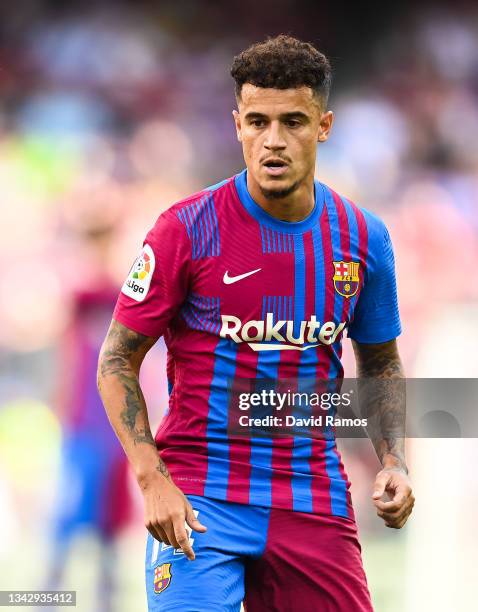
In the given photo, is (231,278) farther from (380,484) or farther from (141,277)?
(380,484)

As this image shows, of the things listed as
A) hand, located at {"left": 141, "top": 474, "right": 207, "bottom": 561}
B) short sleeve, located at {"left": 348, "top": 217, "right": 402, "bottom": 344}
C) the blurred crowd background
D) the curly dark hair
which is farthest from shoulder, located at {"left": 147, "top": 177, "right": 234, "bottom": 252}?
the blurred crowd background

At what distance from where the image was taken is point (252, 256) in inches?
A: 124

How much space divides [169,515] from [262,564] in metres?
0.36

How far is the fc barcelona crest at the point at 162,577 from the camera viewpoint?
289 centimetres

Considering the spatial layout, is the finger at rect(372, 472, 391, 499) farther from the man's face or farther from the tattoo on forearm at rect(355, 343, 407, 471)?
the man's face

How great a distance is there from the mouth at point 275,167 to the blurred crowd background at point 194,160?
12.8 ft

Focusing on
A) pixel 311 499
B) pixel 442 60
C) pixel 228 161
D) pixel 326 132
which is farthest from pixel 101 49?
pixel 311 499

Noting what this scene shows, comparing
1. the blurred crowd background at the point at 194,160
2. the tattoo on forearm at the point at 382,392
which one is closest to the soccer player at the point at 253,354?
the tattoo on forearm at the point at 382,392

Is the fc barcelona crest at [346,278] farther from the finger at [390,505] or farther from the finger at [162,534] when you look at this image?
the finger at [162,534]

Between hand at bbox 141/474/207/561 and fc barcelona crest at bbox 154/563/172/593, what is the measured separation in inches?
3.5

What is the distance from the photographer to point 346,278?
3246 millimetres

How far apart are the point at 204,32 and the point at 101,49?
73 centimetres

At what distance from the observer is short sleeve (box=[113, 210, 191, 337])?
3033 millimetres

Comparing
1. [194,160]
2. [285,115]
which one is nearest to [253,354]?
[285,115]
